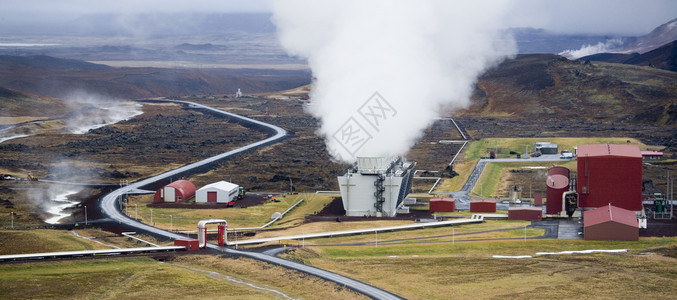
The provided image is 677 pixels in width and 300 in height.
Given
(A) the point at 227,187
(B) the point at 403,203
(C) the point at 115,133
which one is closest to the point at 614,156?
(B) the point at 403,203

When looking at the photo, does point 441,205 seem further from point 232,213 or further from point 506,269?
point 506,269

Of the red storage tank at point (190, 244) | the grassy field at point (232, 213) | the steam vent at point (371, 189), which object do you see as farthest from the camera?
the steam vent at point (371, 189)

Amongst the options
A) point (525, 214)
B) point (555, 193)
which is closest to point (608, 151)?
point (555, 193)

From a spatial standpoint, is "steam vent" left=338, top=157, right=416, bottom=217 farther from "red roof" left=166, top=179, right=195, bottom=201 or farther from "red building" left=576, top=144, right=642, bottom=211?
"red roof" left=166, top=179, right=195, bottom=201

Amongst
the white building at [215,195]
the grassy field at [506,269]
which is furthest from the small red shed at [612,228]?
the white building at [215,195]

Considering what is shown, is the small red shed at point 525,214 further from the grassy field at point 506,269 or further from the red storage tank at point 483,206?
the grassy field at point 506,269

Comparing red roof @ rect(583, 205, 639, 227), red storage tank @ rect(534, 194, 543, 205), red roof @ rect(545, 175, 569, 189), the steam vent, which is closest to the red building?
red roof @ rect(545, 175, 569, 189)
